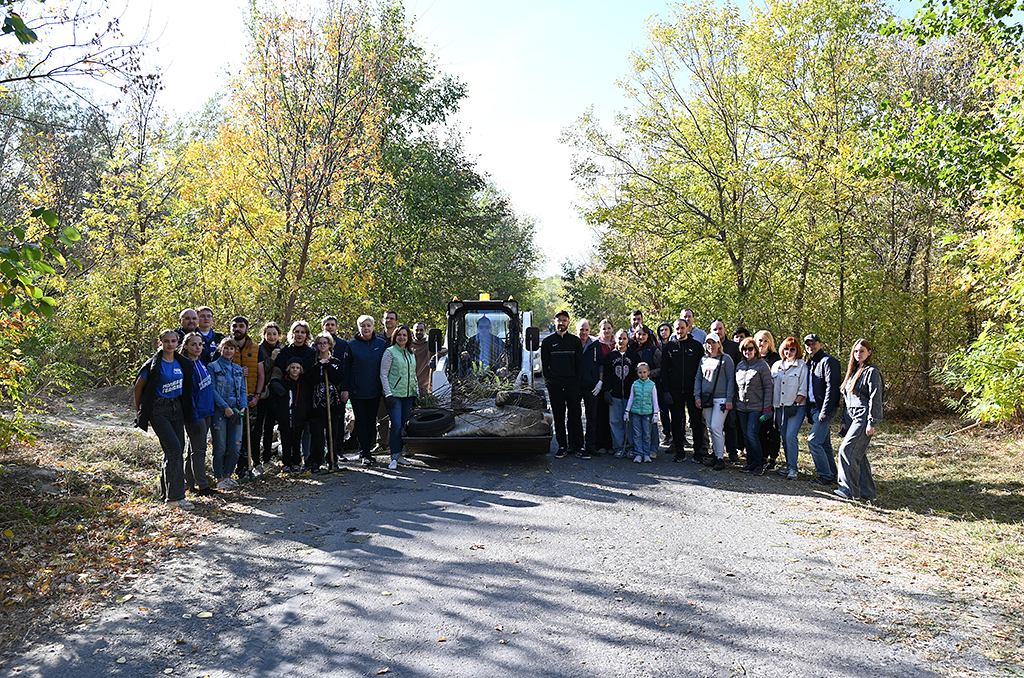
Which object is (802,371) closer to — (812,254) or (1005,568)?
(1005,568)

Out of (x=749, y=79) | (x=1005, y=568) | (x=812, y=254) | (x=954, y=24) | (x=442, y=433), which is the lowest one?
(x=1005, y=568)

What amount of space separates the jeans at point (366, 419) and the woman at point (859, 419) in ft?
20.1

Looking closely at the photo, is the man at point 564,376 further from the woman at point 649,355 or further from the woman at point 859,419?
the woman at point 859,419

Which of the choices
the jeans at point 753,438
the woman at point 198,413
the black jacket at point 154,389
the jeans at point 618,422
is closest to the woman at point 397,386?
the woman at point 198,413

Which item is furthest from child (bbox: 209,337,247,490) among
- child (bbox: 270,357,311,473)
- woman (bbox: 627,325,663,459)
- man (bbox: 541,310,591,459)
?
woman (bbox: 627,325,663,459)

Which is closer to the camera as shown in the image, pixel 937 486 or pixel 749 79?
pixel 937 486

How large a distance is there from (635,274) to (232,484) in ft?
50.3

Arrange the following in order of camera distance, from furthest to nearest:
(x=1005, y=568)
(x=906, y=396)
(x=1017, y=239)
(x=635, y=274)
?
(x=635, y=274)
(x=906, y=396)
(x=1017, y=239)
(x=1005, y=568)

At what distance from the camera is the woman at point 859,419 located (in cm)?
789

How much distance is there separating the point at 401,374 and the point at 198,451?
2.93 meters

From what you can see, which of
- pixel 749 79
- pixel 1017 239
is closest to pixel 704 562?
pixel 1017 239

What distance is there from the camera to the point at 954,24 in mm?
8922

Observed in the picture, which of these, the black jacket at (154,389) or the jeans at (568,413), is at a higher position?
the black jacket at (154,389)

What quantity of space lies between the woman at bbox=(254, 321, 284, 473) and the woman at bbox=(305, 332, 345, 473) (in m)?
0.48
